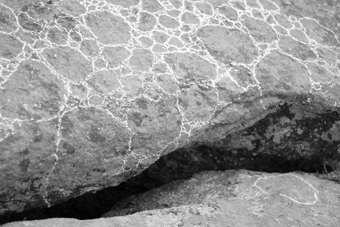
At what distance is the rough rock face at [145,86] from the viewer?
1.54 meters

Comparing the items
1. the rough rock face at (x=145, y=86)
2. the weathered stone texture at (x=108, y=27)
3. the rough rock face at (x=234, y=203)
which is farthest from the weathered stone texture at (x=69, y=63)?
the rough rock face at (x=234, y=203)

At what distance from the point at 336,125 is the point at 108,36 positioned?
972 mm

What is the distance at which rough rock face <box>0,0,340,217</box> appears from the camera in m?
1.54

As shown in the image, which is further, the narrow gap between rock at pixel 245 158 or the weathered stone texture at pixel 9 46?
the narrow gap between rock at pixel 245 158

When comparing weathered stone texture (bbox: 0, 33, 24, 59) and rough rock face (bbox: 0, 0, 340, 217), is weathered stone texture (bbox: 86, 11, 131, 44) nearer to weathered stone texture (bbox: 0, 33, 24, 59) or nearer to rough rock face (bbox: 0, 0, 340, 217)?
rough rock face (bbox: 0, 0, 340, 217)

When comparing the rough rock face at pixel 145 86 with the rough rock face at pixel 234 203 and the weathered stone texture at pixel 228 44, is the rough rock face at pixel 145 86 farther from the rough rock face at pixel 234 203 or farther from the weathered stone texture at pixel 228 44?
the rough rock face at pixel 234 203

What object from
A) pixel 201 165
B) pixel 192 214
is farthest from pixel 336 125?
pixel 192 214

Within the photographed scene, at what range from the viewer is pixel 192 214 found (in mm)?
1601

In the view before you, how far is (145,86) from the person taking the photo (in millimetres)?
1722

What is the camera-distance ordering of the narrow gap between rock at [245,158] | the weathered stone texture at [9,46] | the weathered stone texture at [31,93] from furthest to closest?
the narrow gap between rock at [245,158]
the weathered stone texture at [9,46]
the weathered stone texture at [31,93]

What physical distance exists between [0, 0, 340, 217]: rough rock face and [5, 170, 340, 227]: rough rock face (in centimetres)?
15

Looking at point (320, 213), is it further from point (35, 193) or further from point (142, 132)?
point (35, 193)

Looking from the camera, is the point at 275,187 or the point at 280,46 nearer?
the point at 275,187

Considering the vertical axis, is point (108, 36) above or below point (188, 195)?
above
